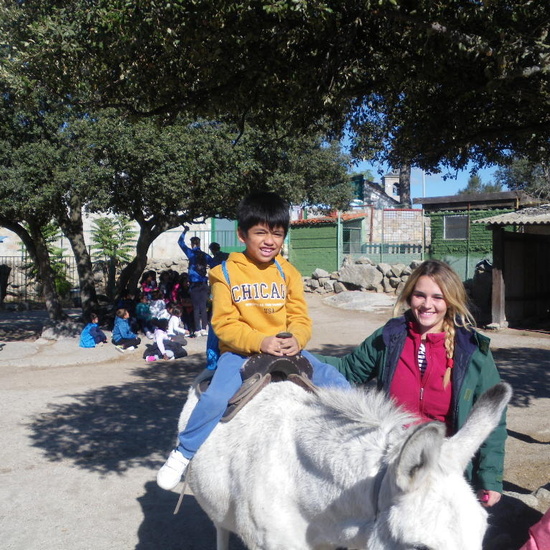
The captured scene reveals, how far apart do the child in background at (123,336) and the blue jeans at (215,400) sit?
969 centimetres

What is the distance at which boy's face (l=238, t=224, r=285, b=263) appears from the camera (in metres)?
3.10

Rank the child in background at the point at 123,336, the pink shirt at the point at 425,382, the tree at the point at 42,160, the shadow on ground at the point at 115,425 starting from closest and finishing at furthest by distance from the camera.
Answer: the pink shirt at the point at 425,382
the shadow on ground at the point at 115,425
the tree at the point at 42,160
the child in background at the point at 123,336

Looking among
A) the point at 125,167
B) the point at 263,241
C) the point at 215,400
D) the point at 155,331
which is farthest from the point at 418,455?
the point at 125,167

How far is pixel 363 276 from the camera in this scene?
22.0 m

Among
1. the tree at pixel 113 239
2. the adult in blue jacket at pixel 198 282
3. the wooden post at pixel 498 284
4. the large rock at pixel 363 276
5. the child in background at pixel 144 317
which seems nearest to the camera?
the adult in blue jacket at pixel 198 282

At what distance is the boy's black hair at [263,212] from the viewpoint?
3.08 meters

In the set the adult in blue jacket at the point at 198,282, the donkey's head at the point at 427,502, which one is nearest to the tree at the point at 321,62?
the donkey's head at the point at 427,502

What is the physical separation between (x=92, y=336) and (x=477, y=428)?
11874mm

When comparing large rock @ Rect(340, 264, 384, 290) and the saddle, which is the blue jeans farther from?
large rock @ Rect(340, 264, 384, 290)

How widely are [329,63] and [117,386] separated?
613 centimetres

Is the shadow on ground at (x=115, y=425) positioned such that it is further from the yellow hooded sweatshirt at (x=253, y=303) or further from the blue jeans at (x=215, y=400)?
the yellow hooded sweatshirt at (x=253, y=303)

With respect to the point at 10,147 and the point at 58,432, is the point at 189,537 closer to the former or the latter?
the point at 58,432

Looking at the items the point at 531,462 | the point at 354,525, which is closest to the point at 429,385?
the point at 354,525

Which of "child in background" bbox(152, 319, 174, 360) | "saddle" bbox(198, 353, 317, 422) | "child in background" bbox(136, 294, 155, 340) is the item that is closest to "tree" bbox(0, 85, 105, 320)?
"child in background" bbox(136, 294, 155, 340)
